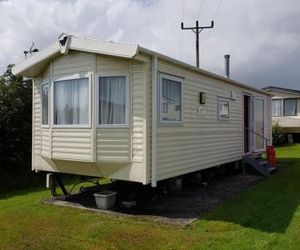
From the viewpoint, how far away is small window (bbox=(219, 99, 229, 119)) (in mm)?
11828

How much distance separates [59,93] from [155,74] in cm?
→ 227

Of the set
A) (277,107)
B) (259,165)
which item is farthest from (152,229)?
(277,107)

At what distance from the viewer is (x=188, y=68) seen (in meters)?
9.37

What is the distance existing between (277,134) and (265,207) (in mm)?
18611

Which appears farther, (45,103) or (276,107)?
(276,107)

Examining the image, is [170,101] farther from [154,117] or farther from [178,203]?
[178,203]

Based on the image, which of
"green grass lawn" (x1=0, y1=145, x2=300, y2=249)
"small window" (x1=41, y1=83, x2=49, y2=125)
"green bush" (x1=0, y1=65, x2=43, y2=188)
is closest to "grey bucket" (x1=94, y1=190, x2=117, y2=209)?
"green grass lawn" (x1=0, y1=145, x2=300, y2=249)

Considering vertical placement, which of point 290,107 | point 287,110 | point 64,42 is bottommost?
point 287,110

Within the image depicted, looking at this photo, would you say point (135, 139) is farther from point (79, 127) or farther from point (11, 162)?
point (11, 162)

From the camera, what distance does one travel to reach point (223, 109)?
1211 cm

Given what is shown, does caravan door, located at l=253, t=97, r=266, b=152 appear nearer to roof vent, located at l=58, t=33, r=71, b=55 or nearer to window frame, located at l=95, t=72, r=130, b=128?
window frame, located at l=95, t=72, r=130, b=128

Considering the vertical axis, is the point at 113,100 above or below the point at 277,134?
above

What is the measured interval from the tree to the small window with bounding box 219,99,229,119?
19.0ft

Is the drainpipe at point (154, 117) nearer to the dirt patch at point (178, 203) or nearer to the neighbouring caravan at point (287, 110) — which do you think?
the dirt patch at point (178, 203)
